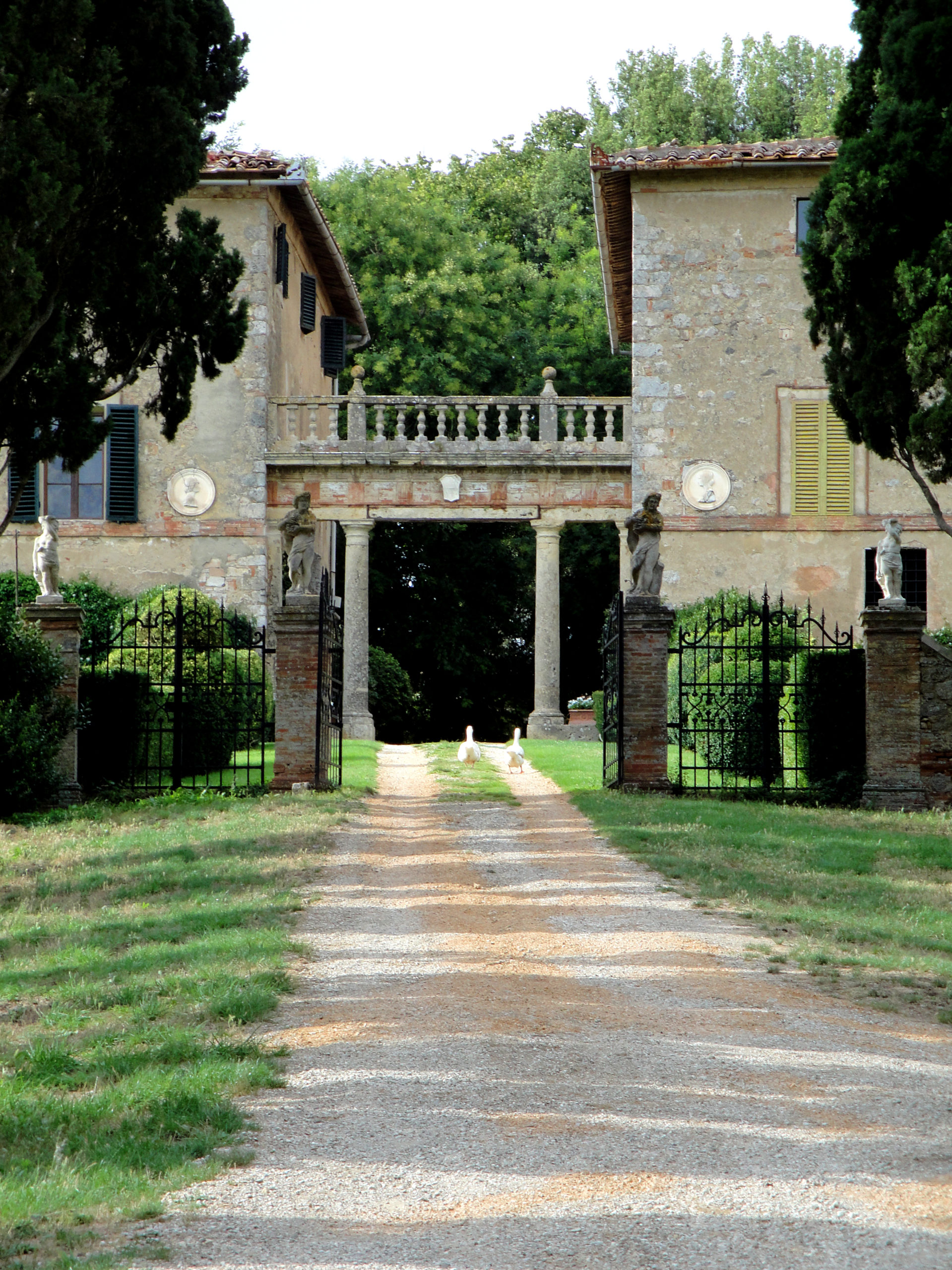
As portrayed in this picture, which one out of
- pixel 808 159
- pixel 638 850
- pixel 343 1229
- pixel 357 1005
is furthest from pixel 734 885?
pixel 808 159

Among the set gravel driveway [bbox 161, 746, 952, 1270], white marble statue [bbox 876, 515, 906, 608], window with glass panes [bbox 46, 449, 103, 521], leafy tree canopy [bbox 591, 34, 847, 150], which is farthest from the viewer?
leafy tree canopy [bbox 591, 34, 847, 150]

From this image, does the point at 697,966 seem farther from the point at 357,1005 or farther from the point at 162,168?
the point at 162,168

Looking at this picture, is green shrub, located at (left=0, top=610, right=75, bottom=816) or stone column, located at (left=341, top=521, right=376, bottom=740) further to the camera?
stone column, located at (left=341, top=521, right=376, bottom=740)

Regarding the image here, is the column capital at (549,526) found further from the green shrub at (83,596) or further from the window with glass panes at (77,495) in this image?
the window with glass panes at (77,495)

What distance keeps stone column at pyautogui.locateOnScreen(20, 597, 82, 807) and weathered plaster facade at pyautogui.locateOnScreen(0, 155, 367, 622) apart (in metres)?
8.93

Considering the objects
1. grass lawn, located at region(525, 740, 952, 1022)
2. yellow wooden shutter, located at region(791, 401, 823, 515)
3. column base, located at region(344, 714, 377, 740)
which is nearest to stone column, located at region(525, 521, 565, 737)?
column base, located at region(344, 714, 377, 740)

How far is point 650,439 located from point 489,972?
17.6m

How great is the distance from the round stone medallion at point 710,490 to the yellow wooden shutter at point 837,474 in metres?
1.61

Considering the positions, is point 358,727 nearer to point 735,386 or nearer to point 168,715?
point 168,715

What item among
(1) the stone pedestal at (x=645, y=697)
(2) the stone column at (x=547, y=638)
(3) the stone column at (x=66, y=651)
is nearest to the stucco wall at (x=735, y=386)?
(2) the stone column at (x=547, y=638)

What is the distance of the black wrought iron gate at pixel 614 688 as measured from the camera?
14492 millimetres

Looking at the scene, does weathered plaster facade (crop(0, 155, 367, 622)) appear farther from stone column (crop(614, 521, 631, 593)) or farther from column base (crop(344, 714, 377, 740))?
stone column (crop(614, 521, 631, 593))

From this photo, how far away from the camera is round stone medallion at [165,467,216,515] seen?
76.6ft

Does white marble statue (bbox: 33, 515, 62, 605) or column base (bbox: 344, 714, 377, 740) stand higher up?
white marble statue (bbox: 33, 515, 62, 605)
